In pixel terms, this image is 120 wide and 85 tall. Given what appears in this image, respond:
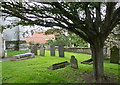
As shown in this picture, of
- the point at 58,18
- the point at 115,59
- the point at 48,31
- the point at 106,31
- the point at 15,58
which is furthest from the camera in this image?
the point at 15,58

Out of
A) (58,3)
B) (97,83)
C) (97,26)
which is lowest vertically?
(97,83)

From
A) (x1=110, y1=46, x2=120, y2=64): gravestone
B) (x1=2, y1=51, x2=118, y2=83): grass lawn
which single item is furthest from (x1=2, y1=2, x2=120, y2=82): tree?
(x1=110, y1=46, x2=120, y2=64): gravestone

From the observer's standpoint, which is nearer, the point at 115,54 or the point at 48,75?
the point at 48,75

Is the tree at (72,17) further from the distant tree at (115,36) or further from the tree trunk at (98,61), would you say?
the distant tree at (115,36)

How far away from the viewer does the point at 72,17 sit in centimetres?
300

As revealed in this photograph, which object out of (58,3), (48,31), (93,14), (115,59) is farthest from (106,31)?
(115,59)

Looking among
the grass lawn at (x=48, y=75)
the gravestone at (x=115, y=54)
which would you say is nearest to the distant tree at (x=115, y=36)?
the gravestone at (x=115, y=54)

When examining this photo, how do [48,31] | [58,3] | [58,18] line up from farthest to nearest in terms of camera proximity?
[48,31] < [58,18] < [58,3]

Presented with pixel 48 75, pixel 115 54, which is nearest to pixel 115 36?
pixel 115 54

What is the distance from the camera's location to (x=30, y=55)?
973cm

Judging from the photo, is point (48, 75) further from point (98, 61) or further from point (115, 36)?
point (115, 36)

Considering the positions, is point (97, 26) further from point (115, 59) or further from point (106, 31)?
point (115, 59)

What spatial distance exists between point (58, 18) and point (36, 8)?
2.23 ft

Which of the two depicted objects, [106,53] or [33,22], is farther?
[106,53]
